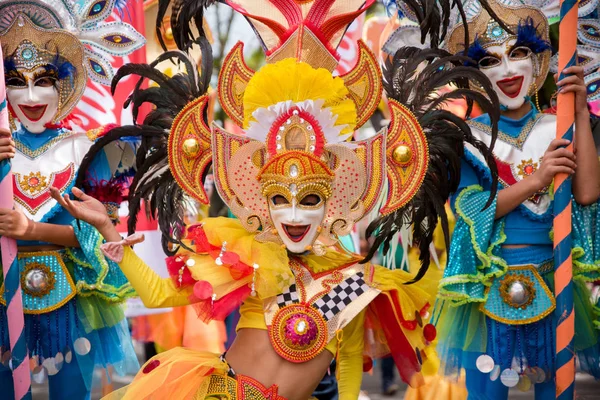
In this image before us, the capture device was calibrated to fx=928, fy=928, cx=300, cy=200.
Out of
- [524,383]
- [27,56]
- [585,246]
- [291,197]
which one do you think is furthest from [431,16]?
[27,56]

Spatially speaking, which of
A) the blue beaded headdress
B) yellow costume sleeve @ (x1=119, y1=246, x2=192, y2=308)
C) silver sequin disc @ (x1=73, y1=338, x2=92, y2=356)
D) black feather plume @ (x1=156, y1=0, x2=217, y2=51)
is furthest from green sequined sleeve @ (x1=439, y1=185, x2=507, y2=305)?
the blue beaded headdress

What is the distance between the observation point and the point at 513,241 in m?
4.23

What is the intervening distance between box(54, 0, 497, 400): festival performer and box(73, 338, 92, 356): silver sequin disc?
1022mm

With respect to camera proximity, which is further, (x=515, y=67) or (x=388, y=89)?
(x=515, y=67)

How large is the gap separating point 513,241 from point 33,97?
2.41m

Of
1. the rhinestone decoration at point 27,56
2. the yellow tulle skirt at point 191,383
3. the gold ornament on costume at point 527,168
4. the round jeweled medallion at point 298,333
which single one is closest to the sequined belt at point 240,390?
the yellow tulle skirt at point 191,383

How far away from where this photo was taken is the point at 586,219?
4.20 m

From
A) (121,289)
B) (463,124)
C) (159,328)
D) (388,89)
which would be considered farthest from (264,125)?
(159,328)

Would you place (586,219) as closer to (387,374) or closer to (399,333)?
(399,333)

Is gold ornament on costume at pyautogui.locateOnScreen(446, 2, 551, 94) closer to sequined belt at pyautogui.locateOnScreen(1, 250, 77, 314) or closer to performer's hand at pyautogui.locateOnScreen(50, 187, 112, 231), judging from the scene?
performer's hand at pyautogui.locateOnScreen(50, 187, 112, 231)

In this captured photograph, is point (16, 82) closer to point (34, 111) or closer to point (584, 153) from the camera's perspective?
point (34, 111)

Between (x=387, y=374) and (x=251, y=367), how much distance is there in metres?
3.39

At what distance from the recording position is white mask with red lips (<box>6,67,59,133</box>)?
457 cm

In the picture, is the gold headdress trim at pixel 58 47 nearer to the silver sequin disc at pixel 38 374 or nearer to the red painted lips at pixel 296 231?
the silver sequin disc at pixel 38 374
